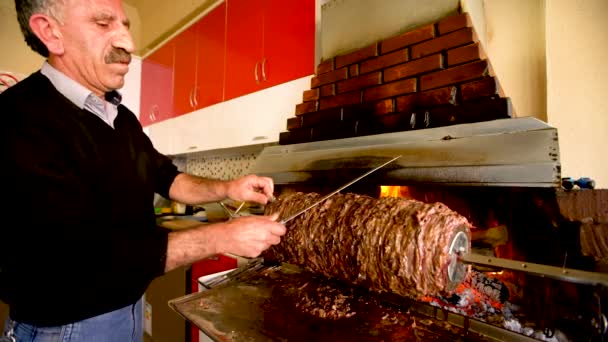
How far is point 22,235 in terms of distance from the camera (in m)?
0.96

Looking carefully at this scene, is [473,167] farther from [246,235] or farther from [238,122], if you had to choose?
[238,122]

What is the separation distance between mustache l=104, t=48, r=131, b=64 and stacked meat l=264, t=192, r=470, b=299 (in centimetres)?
107

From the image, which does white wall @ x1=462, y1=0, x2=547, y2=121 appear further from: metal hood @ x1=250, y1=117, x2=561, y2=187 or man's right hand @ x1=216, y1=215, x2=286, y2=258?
man's right hand @ x1=216, y1=215, x2=286, y2=258

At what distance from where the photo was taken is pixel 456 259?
38.1 inches

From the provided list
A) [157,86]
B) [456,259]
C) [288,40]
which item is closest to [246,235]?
[456,259]

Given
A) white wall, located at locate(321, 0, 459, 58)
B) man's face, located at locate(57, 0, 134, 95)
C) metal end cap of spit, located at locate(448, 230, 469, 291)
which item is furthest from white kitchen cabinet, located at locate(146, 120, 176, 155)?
metal end cap of spit, located at locate(448, 230, 469, 291)

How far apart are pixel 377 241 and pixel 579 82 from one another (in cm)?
139

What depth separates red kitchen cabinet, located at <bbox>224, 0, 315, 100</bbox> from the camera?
2193 millimetres

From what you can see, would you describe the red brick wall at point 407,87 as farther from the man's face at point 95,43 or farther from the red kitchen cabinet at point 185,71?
the red kitchen cabinet at point 185,71

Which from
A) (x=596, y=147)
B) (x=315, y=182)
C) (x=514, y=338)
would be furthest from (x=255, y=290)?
(x=596, y=147)

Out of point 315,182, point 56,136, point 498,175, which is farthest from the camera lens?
point 315,182

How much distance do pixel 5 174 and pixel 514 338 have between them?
1.72 meters

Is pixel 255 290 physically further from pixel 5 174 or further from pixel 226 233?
pixel 5 174

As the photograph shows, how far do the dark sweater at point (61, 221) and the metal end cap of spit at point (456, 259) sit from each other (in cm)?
97
